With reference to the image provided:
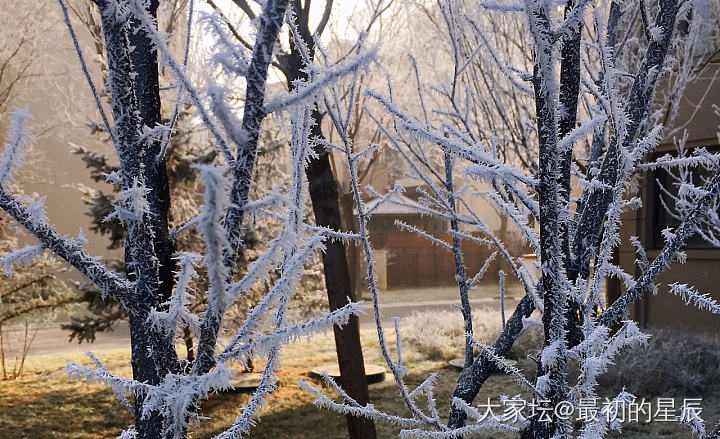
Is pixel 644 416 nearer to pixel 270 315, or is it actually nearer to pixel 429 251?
pixel 270 315

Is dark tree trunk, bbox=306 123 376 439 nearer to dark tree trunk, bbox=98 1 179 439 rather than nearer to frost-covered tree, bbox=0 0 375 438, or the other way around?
dark tree trunk, bbox=98 1 179 439

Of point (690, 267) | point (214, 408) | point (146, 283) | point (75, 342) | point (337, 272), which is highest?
point (146, 283)

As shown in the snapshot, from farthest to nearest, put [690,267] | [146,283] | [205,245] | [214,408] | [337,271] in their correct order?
[690,267] → [214,408] → [337,271] → [146,283] → [205,245]

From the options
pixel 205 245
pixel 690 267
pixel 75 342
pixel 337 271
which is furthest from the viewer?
pixel 75 342

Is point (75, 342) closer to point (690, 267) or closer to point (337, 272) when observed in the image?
point (337, 272)

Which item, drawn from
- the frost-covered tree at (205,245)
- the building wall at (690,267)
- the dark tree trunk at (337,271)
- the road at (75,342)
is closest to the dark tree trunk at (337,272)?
the dark tree trunk at (337,271)

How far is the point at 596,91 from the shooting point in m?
1.84

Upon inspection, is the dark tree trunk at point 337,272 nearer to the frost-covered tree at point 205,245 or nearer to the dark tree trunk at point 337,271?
the dark tree trunk at point 337,271

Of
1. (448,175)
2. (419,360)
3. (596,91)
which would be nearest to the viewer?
(596,91)

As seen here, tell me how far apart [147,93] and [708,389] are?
25.2ft

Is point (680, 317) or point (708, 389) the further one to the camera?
point (680, 317)

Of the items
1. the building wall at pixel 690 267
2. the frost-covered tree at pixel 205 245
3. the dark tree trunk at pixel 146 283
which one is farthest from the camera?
the building wall at pixel 690 267

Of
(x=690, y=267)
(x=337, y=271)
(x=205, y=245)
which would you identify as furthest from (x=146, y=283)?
(x=690, y=267)

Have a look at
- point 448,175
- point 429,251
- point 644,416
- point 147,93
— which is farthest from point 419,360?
point 429,251
